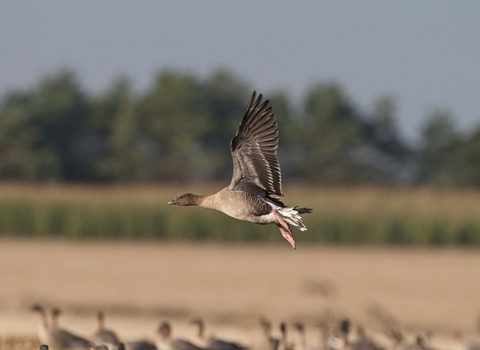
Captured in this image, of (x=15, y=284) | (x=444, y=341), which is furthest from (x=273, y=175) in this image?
(x=15, y=284)

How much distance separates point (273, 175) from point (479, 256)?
811 inches

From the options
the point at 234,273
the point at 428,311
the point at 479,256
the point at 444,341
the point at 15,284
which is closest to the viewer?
the point at 444,341

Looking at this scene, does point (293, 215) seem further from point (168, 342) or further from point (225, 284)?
point (225, 284)

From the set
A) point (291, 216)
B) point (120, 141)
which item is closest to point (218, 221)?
point (291, 216)

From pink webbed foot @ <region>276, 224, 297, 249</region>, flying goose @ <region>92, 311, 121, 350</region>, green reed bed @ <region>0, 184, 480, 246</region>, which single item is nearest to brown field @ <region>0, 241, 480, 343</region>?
green reed bed @ <region>0, 184, 480, 246</region>

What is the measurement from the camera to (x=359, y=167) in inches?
2452

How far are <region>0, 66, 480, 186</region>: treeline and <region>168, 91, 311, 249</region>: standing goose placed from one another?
156ft

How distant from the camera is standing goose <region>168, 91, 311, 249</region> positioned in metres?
9.34

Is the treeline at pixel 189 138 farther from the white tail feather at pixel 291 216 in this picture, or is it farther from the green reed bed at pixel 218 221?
the white tail feather at pixel 291 216

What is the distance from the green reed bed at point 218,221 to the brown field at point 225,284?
21.2 inches

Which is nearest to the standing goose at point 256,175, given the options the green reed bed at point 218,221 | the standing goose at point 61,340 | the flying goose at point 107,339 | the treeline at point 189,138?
the flying goose at point 107,339

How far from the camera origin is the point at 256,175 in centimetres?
954

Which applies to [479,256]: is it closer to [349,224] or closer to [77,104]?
[349,224]

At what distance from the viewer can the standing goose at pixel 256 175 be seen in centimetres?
934
